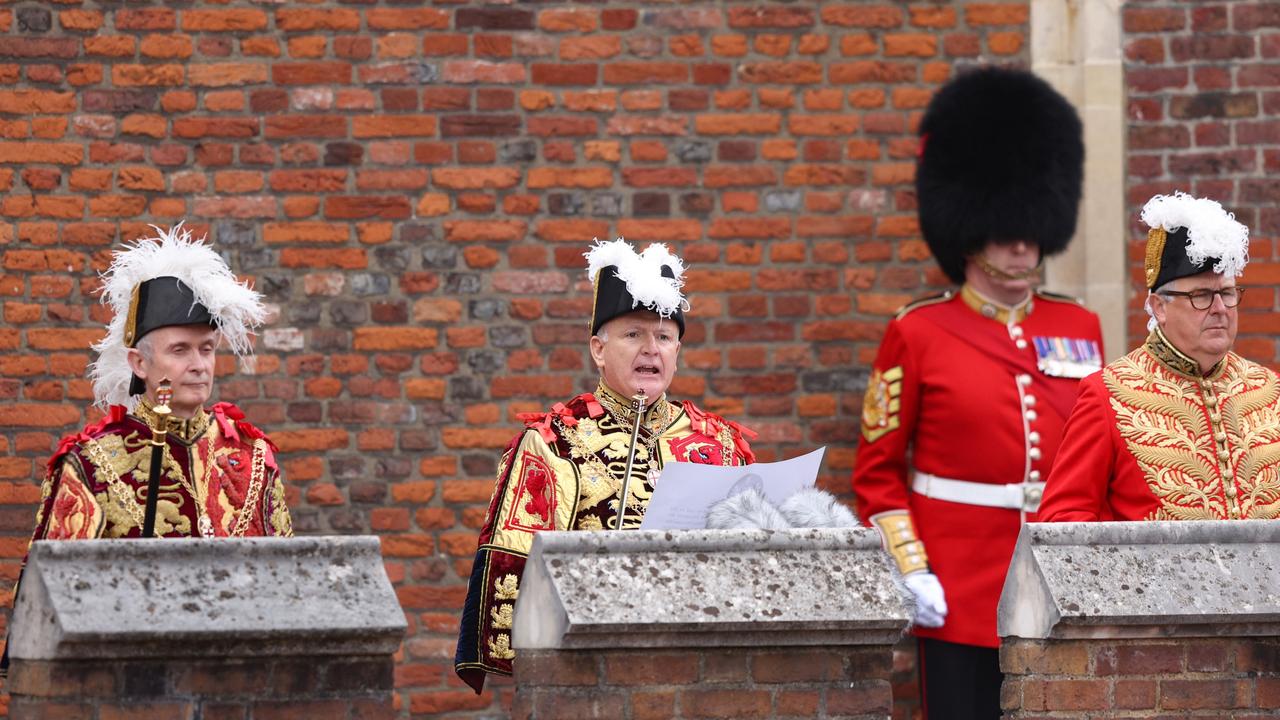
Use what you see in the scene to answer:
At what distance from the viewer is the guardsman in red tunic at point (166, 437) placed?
441cm

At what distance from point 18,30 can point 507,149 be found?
5.49 feet

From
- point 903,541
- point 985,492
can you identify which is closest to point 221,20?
point 903,541

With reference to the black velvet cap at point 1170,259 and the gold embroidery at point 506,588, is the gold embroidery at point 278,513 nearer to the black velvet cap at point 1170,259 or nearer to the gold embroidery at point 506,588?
the gold embroidery at point 506,588

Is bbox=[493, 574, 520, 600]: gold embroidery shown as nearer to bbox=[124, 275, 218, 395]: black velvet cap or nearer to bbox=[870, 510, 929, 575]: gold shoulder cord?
bbox=[124, 275, 218, 395]: black velvet cap

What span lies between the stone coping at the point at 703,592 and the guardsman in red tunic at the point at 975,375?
2.20 meters

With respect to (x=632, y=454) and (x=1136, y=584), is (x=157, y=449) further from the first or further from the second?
(x=1136, y=584)

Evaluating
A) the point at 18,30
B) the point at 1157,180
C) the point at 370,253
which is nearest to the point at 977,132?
the point at 1157,180

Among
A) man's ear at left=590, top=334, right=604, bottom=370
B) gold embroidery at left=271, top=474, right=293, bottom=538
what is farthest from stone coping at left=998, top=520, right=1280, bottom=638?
gold embroidery at left=271, top=474, right=293, bottom=538

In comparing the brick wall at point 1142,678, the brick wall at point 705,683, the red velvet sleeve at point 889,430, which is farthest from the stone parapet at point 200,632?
the red velvet sleeve at point 889,430

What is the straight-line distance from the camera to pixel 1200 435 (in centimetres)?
479

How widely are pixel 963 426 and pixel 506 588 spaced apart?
2199mm

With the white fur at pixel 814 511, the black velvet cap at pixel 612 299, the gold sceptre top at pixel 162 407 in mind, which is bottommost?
the white fur at pixel 814 511

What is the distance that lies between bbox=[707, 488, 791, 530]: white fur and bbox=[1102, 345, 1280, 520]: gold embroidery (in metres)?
1.25

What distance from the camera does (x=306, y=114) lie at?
20.8 ft
